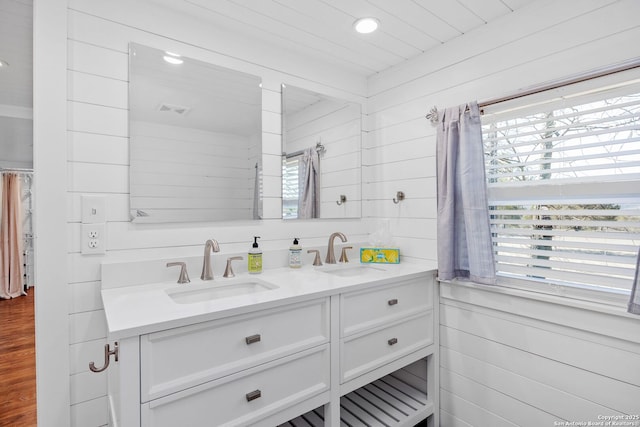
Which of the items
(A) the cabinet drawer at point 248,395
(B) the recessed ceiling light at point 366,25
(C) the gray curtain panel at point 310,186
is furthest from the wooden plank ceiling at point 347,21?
(A) the cabinet drawer at point 248,395

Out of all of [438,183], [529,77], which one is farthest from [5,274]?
[529,77]

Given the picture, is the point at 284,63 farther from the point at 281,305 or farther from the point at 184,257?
the point at 281,305

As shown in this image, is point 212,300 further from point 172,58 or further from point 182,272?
point 172,58

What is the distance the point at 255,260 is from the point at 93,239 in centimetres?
72

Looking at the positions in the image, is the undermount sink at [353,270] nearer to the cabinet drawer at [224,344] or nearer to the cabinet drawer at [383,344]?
the cabinet drawer at [383,344]

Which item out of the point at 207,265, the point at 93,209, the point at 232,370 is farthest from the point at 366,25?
the point at 232,370

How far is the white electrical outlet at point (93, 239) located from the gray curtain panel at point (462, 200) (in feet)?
5.42

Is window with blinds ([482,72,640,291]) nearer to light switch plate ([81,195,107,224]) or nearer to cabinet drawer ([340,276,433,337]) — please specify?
cabinet drawer ([340,276,433,337])

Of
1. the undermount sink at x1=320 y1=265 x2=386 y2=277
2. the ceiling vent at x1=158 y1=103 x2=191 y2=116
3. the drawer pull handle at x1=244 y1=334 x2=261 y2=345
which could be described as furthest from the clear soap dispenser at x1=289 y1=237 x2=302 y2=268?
the ceiling vent at x1=158 y1=103 x2=191 y2=116

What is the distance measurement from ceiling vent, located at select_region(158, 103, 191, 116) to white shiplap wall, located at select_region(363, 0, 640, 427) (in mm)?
1297

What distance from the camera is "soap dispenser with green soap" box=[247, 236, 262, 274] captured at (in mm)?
1691

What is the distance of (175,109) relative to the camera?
161 cm

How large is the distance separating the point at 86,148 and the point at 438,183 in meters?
1.73

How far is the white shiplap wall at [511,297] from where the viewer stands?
51.8 inches
